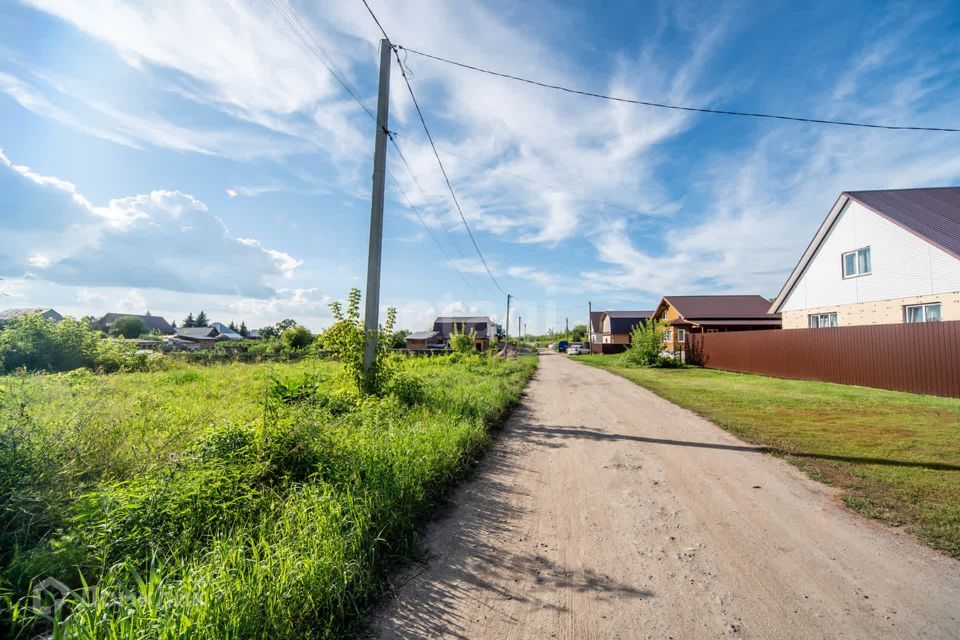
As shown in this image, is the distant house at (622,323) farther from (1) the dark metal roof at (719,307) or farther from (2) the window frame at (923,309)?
(2) the window frame at (923,309)

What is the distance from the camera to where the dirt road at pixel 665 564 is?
2.18 metres

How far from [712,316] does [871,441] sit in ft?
83.9

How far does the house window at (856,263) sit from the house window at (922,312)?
7.32 feet

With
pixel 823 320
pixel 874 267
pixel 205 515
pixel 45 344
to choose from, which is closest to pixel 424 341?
pixel 45 344

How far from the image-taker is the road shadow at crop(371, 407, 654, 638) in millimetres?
2234

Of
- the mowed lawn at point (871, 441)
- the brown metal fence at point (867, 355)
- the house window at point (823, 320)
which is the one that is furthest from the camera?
the house window at point (823, 320)

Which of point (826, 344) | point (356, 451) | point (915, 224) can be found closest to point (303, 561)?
point (356, 451)

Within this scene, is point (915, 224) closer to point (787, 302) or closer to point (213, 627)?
point (787, 302)

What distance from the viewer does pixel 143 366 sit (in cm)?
1327

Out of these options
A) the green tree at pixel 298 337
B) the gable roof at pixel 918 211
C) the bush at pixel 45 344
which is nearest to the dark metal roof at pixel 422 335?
the green tree at pixel 298 337

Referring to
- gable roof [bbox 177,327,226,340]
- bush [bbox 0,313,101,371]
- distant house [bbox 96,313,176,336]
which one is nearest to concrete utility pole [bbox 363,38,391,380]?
bush [bbox 0,313,101,371]

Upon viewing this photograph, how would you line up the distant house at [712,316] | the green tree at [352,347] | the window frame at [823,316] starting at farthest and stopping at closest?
1. the distant house at [712,316]
2. the window frame at [823,316]
3. the green tree at [352,347]

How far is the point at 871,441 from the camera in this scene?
5613mm

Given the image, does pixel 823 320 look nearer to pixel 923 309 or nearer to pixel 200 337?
pixel 923 309
